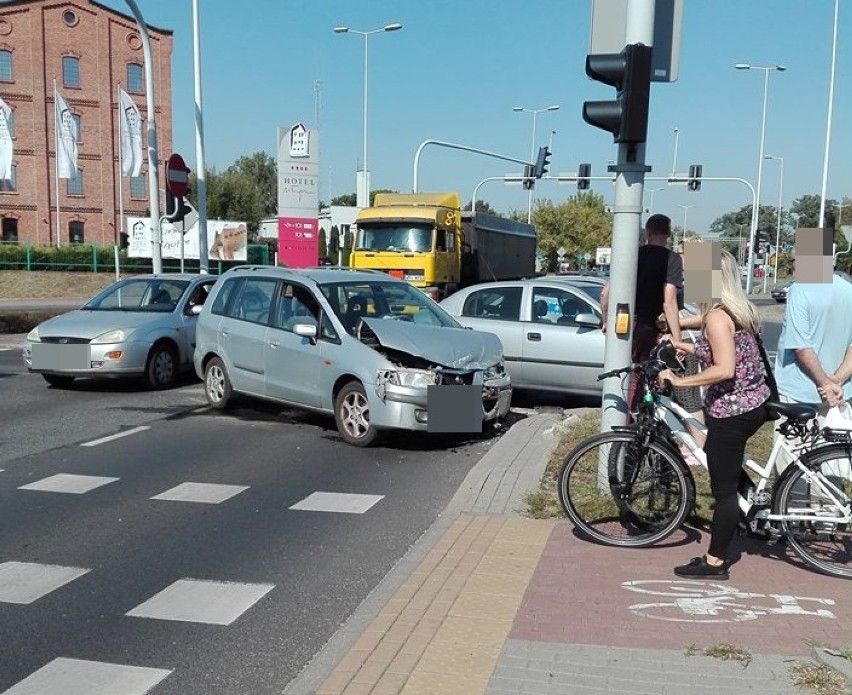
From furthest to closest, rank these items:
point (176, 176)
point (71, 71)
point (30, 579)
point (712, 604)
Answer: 1. point (71, 71)
2. point (176, 176)
3. point (30, 579)
4. point (712, 604)

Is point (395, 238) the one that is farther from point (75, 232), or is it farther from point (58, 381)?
point (75, 232)

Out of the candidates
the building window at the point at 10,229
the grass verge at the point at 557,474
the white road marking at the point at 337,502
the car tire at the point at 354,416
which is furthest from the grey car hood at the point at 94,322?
the building window at the point at 10,229

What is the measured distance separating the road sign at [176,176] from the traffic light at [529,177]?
18.2 m

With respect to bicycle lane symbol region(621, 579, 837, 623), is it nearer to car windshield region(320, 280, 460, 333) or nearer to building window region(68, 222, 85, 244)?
car windshield region(320, 280, 460, 333)

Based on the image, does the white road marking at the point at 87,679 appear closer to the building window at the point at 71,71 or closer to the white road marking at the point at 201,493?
the white road marking at the point at 201,493

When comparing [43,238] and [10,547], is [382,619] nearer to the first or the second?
[10,547]

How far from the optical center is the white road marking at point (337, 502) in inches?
259

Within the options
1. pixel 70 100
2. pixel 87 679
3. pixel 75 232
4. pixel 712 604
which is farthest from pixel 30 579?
pixel 70 100

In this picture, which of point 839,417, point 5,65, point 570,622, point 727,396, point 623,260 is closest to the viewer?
point 570,622

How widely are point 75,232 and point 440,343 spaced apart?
56.0m

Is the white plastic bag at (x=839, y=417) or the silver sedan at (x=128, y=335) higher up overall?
the white plastic bag at (x=839, y=417)

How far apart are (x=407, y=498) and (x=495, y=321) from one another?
4.95 m

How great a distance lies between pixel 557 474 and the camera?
6.70m

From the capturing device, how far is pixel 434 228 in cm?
2353
